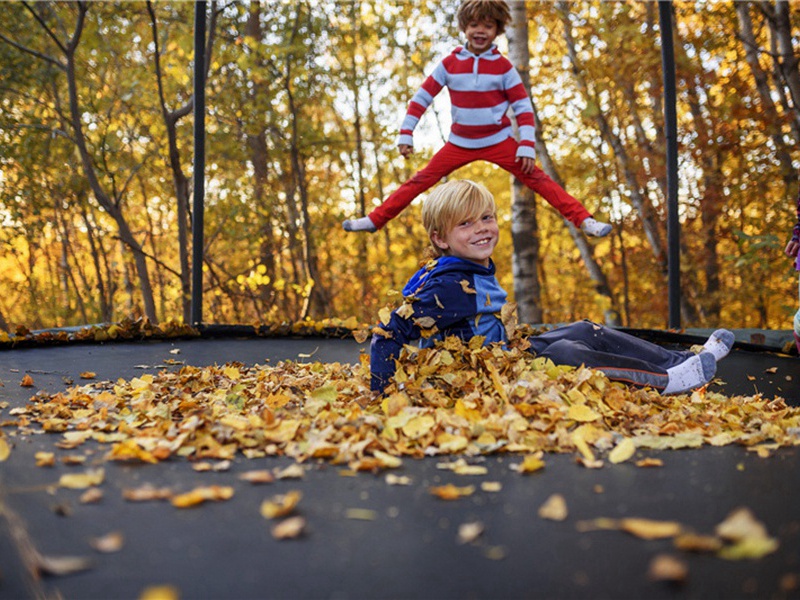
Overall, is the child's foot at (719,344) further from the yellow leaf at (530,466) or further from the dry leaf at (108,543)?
the dry leaf at (108,543)

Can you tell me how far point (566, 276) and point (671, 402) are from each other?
738cm

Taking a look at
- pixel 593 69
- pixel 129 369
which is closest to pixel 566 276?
pixel 593 69

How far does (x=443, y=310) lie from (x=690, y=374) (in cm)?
74

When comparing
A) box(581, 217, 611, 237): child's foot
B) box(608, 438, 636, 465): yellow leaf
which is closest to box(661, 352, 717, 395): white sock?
box(608, 438, 636, 465): yellow leaf

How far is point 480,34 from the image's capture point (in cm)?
293

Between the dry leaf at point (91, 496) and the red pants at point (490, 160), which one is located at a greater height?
the red pants at point (490, 160)

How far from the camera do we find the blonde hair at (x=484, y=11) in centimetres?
281

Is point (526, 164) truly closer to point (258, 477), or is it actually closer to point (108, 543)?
point (258, 477)

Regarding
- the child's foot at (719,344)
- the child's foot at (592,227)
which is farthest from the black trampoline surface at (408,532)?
the child's foot at (592,227)

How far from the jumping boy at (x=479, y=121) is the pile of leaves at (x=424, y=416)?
1120mm

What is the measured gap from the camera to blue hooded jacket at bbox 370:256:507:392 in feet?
5.97

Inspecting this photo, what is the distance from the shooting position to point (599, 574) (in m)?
0.75

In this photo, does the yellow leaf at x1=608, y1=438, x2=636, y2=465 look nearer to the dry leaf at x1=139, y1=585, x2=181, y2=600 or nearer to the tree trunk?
the dry leaf at x1=139, y1=585, x2=181, y2=600

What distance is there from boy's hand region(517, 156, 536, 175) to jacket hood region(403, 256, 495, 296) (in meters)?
1.08
